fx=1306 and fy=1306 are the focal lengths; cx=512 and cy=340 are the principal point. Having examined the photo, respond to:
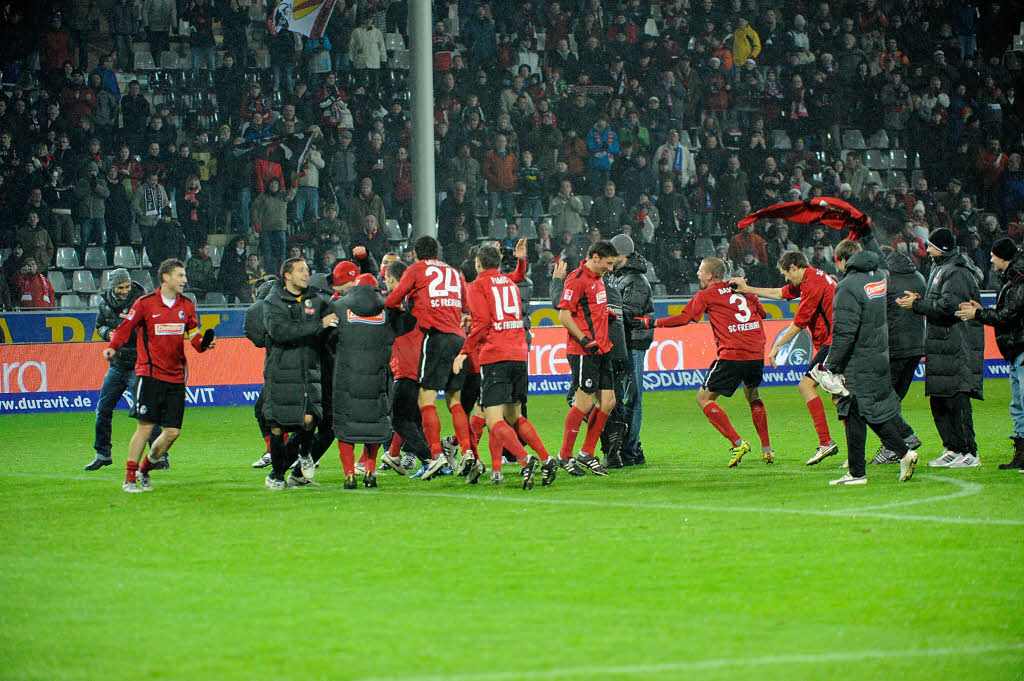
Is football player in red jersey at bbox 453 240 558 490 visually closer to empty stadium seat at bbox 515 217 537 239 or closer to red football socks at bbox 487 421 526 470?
red football socks at bbox 487 421 526 470

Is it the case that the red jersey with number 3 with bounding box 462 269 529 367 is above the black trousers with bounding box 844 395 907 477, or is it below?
above

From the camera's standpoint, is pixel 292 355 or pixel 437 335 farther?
pixel 437 335

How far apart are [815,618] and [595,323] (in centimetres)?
564

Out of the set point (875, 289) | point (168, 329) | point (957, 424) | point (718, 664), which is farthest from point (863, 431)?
point (168, 329)

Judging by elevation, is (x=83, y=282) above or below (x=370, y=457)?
above

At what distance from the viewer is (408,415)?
11727 millimetres

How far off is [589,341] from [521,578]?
178 inches

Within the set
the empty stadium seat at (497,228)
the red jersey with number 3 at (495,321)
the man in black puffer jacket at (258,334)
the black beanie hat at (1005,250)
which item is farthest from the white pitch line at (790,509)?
the empty stadium seat at (497,228)

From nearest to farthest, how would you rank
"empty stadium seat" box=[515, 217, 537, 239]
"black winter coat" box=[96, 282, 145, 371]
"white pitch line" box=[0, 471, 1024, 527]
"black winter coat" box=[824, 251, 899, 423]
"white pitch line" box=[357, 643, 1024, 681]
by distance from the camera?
"white pitch line" box=[357, 643, 1024, 681] < "white pitch line" box=[0, 471, 1024, 527] < "black winter coat" box=[824, 251, 899, 423] < "black winter coat" box=[96, 282, 145, 371] < "empty stadium seat" box=[515, 217, 537, 239]

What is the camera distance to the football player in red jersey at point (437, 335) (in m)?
11.4

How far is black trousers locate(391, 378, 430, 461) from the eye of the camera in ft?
38.0

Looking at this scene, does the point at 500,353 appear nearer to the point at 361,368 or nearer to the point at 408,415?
the point at 361,368

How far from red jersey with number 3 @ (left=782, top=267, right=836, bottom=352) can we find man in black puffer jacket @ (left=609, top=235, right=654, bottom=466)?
1.40 m

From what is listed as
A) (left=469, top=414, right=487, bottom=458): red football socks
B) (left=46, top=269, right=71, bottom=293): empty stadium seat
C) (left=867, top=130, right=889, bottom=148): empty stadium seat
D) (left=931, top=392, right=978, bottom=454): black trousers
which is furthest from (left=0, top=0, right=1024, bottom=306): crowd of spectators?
(left=931, top=392, right=978, bottom=454): black trousers
